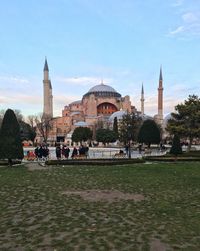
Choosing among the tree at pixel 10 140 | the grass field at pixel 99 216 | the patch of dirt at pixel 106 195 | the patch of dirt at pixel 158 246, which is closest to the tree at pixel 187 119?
the tree at pixel 10 140

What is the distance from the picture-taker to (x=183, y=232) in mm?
6285

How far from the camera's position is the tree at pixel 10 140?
20516 millimetres

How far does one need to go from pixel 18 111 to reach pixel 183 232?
79919mm

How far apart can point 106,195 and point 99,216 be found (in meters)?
2.70

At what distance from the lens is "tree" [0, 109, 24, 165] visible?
20.5 m

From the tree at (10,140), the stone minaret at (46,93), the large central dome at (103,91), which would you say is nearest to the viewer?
the tree at (10,140)

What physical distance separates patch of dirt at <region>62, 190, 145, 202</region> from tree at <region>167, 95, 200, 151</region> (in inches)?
950

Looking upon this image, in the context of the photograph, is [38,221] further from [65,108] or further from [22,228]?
[65,108]

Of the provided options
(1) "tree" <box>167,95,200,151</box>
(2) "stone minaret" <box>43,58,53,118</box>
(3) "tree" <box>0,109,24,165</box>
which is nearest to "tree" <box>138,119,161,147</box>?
(1) "tree" <box>167,95,200,151</box>

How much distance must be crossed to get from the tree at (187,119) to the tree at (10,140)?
59.3ft

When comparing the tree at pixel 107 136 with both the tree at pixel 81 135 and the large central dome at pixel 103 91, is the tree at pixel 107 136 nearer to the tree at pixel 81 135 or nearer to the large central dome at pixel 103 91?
the tree at pixel 81 135

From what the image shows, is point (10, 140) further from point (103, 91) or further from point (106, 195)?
point (103, 91)

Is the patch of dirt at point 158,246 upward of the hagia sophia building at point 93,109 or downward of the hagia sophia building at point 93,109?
downward

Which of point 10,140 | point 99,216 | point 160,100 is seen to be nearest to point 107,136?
point 160,100
